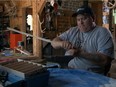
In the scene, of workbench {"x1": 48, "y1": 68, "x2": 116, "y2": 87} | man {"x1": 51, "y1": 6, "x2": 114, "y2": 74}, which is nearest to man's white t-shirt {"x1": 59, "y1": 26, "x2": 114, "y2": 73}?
man {"x1": 51, "y1": 6, "x2": 114, "y2": 74}

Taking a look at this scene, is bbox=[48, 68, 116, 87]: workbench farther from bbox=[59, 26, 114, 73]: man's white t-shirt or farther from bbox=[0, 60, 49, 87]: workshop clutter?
bbox=[59, 26, 114, 73]: man's white t-shirt

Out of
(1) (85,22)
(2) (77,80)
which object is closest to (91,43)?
(1) (85,22)

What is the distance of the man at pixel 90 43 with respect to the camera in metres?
2.06

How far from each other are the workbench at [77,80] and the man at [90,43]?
297 mm

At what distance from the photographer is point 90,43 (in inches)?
86.7

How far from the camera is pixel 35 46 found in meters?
4.80

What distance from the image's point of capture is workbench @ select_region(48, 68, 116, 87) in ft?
4.68

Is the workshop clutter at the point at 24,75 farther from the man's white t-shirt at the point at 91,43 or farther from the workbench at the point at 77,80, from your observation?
the man's white t-shirt at the point at 91,43

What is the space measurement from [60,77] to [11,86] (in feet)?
1.78

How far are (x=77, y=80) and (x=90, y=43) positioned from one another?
751 millimetres

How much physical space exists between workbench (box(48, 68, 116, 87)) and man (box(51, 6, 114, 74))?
0.97 feet

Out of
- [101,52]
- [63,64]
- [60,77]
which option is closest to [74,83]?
[60,77]

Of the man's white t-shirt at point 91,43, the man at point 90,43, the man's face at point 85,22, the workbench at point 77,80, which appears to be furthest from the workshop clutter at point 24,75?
the man's face at point 85,22

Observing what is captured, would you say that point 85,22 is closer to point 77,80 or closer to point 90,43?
point 90,43
